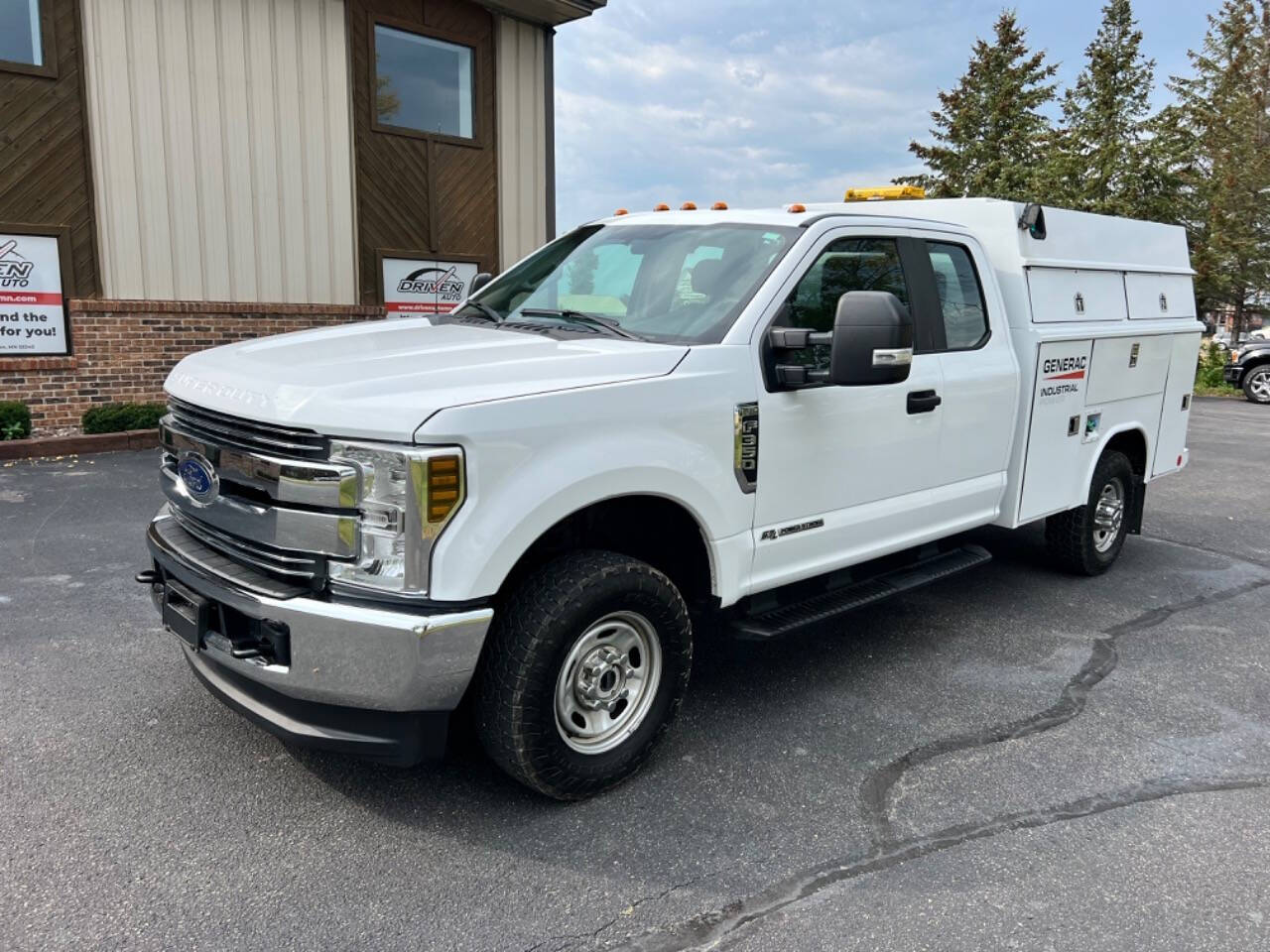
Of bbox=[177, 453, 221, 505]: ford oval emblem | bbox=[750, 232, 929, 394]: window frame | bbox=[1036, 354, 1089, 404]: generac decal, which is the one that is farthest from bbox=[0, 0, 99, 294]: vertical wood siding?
bbox=[1036, 354, 1089, 404]: generac decal

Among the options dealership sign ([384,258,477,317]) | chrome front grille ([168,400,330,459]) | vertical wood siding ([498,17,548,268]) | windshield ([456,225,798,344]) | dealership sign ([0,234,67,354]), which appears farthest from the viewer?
vertical wood siding ([498,17,548,268])

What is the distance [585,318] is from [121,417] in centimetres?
779

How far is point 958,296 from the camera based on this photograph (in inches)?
185

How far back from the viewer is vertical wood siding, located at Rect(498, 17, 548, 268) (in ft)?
42.0

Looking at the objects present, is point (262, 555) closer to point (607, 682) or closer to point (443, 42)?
point (607, 682)

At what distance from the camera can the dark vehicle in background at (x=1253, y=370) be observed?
753 inches

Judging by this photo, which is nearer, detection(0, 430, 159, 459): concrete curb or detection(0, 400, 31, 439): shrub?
detection(0, 430, 159, 459): concrete curb

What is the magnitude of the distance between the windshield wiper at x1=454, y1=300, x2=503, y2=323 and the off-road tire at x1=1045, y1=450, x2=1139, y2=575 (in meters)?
3.71

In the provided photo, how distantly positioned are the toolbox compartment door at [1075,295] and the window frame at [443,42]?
8807mm

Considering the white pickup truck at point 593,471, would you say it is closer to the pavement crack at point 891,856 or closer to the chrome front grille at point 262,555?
the chrome front grille at point 262,555

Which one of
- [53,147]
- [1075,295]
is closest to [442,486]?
[1075,295]

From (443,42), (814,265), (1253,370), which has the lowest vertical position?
(1253,370)

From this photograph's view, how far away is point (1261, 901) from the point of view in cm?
283

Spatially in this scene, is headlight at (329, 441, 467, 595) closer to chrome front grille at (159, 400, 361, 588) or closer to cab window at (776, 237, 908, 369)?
chrome front grille at (159, 400, 361, 588)
